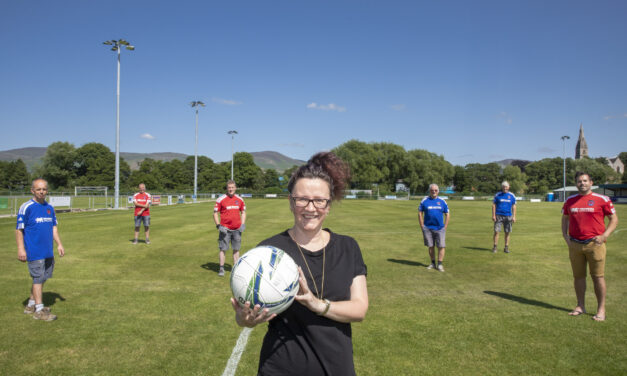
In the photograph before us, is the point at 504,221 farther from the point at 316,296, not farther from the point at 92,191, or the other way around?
the point at 92,191

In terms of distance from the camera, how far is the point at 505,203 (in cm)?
1342

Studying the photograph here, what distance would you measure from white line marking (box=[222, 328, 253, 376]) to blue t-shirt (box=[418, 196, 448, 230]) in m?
6.47

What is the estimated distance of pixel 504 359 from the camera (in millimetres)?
4832

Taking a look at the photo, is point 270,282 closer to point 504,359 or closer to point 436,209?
point 504,359

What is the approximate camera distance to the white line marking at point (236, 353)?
14.7 feet

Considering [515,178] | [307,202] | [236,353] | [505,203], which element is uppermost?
[515,178]

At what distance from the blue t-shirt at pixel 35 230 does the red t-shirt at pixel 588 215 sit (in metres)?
9.39

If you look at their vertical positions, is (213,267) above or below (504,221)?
below

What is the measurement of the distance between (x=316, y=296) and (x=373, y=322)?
4.37m

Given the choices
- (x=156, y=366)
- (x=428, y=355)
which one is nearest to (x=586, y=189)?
(x=428, y=355)

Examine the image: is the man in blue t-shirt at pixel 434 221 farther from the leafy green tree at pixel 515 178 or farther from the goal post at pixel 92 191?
the leafy green tree at pixel 515 178

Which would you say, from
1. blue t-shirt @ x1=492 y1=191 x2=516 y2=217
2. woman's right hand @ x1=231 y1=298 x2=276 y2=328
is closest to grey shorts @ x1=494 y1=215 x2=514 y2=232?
blue t-shirt @ x1=492 y1=191 x2=516 y2=217

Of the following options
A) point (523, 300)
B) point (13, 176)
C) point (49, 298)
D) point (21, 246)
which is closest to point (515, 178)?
point (523, 300)

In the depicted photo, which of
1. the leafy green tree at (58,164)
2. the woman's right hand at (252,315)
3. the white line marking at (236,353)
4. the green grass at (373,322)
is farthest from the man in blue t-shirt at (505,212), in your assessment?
the leafy green tree at (58,164)
